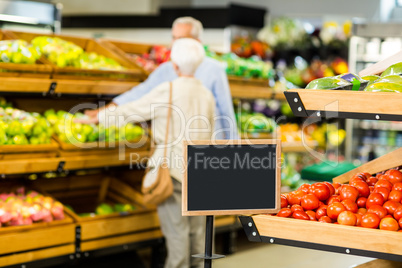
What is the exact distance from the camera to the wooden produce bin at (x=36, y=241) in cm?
373

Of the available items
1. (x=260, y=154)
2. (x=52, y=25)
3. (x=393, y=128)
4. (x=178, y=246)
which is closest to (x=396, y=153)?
(x=260, y=154)

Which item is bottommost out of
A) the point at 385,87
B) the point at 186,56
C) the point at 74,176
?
the point at 74,176

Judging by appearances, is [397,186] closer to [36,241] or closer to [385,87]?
[385,87]

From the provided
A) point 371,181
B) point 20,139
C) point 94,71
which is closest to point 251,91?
point 94,71

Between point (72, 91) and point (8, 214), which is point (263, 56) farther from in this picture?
point (8, 214)

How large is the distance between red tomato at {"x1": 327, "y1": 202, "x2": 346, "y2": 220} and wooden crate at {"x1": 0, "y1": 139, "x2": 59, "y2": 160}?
2.39 metres

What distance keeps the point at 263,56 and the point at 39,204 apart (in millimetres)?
5111

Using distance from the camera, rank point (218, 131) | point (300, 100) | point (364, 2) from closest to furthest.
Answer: point (300, 100)
point (218, 131)
point (364, 2)

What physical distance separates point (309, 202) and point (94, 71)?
2.52m

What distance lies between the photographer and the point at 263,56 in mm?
8422

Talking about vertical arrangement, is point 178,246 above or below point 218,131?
below

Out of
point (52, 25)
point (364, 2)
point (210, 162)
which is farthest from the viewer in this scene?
point (364, 2)

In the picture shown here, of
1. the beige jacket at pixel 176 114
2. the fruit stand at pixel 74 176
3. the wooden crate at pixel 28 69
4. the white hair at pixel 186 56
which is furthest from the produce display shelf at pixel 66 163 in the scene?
the white hair at pixel 186 56

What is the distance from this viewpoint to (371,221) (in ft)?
6.86
